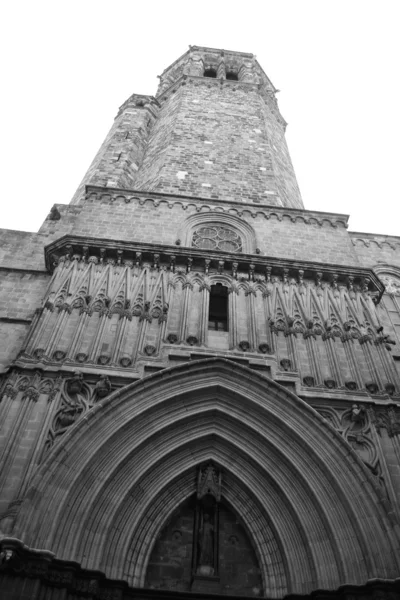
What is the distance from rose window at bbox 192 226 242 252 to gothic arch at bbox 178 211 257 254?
5.0 inches

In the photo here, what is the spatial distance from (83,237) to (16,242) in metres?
2.91

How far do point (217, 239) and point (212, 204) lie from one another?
1.43m

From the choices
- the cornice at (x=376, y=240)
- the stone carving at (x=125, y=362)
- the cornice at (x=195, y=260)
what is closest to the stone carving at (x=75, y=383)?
the stone carving at (x=125, y=362)

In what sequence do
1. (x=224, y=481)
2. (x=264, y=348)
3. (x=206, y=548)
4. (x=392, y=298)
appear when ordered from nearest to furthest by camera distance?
(x=206, y=548), (x=224, y=481), (x=264, y=348), (x=392, y=298)

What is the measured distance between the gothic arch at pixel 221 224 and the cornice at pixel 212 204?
0.78ft

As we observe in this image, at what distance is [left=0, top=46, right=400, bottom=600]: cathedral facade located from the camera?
Answer: 789 centimetres

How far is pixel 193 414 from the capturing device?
31.7ft

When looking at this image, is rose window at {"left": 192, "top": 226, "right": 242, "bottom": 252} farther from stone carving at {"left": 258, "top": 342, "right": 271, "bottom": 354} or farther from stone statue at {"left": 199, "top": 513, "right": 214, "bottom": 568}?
stone statue at {"left": 199, "top": 513, "right": 214, "bottom": 568}

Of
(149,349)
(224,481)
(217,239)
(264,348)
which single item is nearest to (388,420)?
(264,348)

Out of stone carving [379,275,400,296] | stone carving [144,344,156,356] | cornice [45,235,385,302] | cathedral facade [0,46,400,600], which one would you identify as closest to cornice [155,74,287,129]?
stone carving [379,275,400,296]

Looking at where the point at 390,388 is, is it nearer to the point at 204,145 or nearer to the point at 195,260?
the point at 195,260

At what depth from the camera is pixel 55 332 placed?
10531 millimetres

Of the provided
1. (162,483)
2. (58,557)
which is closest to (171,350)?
(162,483)

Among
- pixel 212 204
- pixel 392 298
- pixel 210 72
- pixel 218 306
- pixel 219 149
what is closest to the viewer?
pixel 218 306
